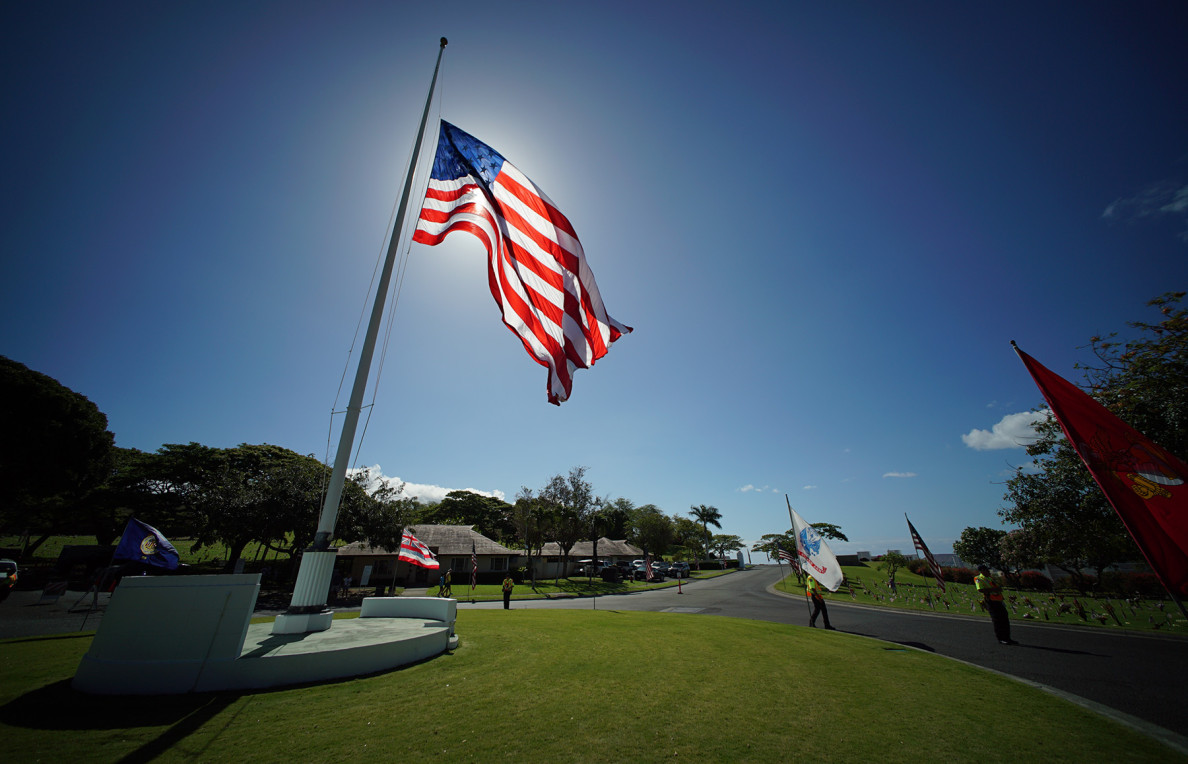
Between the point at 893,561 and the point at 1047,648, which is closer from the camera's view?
the point at 1047,648

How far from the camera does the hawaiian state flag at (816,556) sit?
48.6 feet

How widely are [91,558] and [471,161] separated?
39108mm

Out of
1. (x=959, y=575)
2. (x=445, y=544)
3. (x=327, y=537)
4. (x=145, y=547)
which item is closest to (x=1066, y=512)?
(x=959, y=575)

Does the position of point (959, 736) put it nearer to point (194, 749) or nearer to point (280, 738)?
point (280, 738)

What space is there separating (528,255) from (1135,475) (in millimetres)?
9092

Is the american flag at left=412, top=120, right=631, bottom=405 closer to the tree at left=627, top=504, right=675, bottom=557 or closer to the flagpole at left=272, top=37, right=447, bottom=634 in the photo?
the flagpole at left=272, top=37, right=447, bottom=634

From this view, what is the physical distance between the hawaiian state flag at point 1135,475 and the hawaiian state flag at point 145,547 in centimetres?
1981

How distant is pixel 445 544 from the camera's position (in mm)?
41594

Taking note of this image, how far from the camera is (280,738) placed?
15.6 feet

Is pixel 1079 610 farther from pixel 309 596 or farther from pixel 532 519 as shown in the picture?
pixel 532 519

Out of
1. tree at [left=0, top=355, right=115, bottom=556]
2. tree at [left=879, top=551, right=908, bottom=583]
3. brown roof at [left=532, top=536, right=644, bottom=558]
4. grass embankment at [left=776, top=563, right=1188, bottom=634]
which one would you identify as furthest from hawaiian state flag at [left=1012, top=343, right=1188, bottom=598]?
brown roof at [left=532, top=536, right=644, bottom=558]

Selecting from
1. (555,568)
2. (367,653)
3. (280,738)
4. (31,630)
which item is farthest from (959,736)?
(555,568)

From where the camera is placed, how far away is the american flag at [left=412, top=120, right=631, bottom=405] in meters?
8.73

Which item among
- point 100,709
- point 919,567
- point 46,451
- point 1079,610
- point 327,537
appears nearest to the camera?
point 100,709
